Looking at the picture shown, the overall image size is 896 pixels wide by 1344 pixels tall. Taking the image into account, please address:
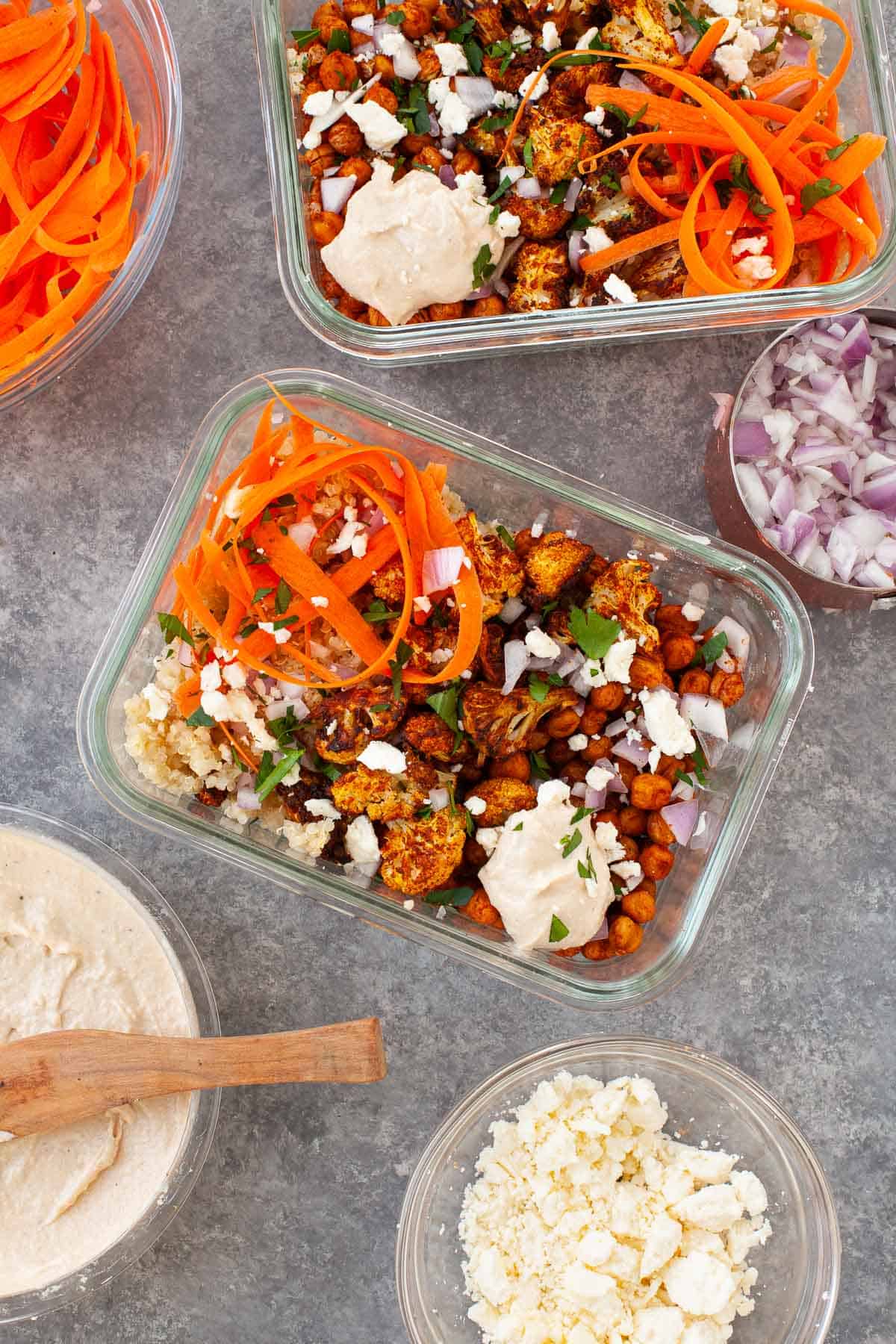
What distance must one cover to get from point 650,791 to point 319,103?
1.21 m

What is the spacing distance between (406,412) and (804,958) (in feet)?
3.93

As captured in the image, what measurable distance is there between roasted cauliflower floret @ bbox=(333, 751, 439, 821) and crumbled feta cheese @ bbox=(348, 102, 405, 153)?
978 millimetres

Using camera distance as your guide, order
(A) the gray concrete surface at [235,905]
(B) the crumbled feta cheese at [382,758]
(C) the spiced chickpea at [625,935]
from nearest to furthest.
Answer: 1. (B) the crumbled feta cheese at [382,758]
2. (C) the spiced chickpea at [625,935]
3. (A) the gray concrete surface at [235,905]

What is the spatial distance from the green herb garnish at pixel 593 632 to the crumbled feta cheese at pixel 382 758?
33 cm

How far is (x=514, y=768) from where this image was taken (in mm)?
1653

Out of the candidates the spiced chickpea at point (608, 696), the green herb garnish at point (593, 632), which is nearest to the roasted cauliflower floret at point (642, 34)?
the green herb garnish at point (593, 632)

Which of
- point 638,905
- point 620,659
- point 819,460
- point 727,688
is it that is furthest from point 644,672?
point 819,460

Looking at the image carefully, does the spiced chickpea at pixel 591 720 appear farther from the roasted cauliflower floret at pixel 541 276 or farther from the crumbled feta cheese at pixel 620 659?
the roasted cauliflower floret at pixel 541 276

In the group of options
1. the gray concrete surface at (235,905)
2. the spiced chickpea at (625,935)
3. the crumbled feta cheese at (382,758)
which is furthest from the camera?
the gray concrete surface at (235,905)

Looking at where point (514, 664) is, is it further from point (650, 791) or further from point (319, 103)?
point (319, 103)

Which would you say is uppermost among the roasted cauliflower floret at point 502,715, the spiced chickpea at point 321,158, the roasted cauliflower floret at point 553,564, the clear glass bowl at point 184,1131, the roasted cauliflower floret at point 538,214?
the spiced chickpea at point 321,158

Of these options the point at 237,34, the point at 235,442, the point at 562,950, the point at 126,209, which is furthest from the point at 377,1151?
the point at 237,34

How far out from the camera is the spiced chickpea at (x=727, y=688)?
1686mm

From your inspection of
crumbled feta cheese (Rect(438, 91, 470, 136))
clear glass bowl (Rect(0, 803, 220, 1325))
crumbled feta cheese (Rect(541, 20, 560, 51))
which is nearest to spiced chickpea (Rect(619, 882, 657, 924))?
clear glass bowl (Rect(0, 803, 220, 1325))
